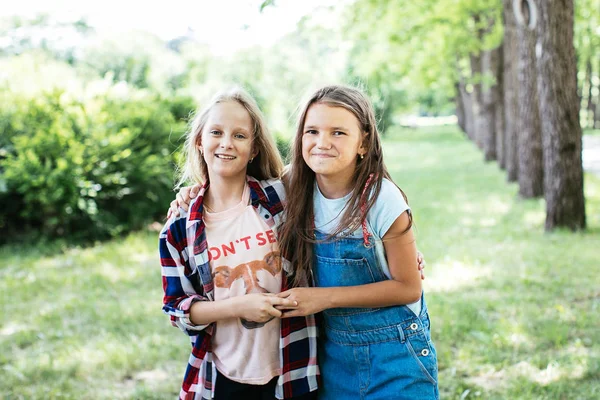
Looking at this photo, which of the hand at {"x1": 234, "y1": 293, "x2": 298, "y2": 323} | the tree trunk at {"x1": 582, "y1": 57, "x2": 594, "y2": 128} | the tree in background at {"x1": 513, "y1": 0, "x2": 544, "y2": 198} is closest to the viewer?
the hand at {"x1": 234, "y1": 293, "x2": 298, "y2": 323}

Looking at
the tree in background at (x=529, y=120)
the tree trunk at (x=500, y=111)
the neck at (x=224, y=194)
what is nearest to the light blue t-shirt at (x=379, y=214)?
the neck at (x=224, y=194)

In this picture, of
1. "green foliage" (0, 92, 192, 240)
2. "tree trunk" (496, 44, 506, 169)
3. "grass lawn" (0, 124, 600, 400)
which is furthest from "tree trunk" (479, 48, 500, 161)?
"green foliage" (0, 92, 192, 240)

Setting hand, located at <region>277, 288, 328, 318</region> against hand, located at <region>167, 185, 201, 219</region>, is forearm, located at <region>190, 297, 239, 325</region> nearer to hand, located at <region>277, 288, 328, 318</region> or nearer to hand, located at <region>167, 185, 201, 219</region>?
hand, located at <region>277, 288, 328, 318</region>

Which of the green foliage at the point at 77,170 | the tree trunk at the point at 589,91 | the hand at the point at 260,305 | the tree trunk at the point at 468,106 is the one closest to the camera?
the hand at the point at 260,305

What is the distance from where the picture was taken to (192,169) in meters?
2.45

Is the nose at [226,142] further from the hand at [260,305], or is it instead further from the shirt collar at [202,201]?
the hand at [260,305]

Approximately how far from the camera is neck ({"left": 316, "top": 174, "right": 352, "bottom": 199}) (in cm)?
214

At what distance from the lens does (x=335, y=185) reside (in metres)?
2.15

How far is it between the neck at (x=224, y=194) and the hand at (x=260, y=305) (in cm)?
39

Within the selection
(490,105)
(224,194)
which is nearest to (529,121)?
(490,105)

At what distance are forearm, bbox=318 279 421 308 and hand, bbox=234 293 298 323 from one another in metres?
0.13

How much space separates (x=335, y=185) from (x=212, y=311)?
2.00 ft

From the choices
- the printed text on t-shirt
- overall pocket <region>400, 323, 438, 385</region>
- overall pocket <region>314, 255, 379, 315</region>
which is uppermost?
the printed text on t-shirt

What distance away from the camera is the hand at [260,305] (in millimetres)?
1981
